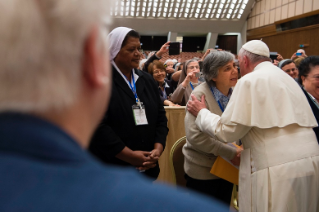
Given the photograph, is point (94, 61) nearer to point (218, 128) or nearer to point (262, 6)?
point (218, 128)

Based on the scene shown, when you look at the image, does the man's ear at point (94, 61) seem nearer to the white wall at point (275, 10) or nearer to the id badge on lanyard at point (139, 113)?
the id badge on lanyard at point (139, 113)

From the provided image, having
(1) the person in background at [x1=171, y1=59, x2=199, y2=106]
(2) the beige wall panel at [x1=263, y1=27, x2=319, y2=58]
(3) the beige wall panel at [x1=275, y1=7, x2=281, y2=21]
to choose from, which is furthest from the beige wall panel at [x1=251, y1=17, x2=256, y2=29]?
(1) the person in background at [x1=171, y1=59, x2=199, y2=106]

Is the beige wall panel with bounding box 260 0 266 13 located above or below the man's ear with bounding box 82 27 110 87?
above

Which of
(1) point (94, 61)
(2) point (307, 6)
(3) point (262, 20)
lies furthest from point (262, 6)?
(1) point (94, 61)

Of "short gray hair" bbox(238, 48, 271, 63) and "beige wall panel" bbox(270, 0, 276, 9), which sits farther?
"beige wall panel" bbox(270, 0, 276, 9)

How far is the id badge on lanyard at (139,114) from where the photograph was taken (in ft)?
6.82

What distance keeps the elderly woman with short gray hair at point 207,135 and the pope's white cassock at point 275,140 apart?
42 cm

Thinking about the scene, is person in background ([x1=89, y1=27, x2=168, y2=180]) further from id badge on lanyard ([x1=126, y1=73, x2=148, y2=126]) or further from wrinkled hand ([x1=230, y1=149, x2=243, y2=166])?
wrinkled hand ([x1=230, y1=149, x2=243, y2=166])

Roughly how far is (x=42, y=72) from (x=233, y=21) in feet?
71.6

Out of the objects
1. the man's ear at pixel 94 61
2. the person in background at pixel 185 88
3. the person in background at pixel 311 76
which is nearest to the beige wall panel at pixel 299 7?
the person in background at pixel 185 88

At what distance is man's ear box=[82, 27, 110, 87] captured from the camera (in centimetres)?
46

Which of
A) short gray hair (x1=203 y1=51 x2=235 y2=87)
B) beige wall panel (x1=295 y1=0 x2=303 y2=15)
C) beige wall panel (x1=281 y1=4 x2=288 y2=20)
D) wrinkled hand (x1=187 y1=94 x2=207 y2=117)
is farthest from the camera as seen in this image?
beige wall panel (x1=281 y1=4 x2=288 y2=20)

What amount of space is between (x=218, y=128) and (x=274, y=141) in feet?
1.22

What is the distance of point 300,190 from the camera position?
1.92 metres
